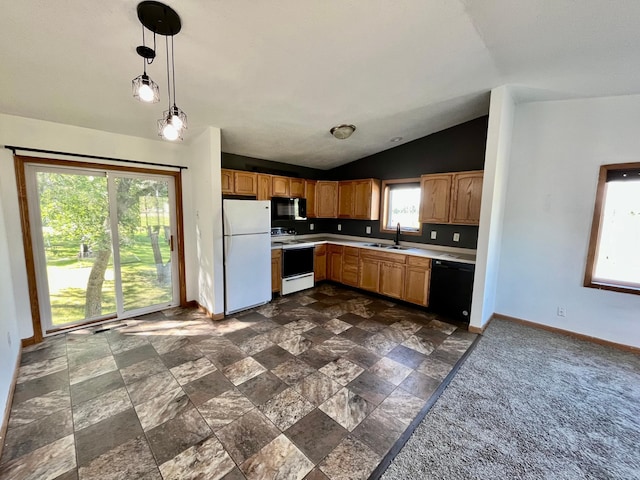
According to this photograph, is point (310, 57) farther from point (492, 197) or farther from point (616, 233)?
point (616, 233)

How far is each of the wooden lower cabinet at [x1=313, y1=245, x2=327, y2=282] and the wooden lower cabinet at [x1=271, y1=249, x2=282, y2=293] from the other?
84 cm

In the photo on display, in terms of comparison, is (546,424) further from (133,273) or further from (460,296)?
(133,273)

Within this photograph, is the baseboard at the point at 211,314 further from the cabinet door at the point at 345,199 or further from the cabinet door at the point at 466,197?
the cabinet door at the point at 466,197

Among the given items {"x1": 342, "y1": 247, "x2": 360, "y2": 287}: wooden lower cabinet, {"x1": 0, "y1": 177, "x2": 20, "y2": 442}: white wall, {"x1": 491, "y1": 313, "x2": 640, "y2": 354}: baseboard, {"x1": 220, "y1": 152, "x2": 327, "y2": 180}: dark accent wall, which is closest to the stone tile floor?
{"x1": 0, "y1": 177, "x2": 20, "y2": 442}: white wall

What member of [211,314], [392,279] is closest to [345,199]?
[392,279]

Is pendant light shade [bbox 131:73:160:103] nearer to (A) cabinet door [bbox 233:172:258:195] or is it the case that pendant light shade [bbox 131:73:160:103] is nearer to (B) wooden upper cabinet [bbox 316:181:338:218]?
(A) cabinet door [bbox 233:172:258:195]

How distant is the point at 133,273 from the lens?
364 centimetres

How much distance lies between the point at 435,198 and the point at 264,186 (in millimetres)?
2877

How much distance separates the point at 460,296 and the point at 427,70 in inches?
111

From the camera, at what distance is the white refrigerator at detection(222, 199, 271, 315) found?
3629 mm

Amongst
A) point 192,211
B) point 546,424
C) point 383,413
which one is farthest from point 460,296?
point 192,211

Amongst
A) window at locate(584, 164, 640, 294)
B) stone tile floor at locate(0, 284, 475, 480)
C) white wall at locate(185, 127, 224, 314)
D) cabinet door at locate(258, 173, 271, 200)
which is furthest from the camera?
cabinet door at locate(258, 173, 271, 200)

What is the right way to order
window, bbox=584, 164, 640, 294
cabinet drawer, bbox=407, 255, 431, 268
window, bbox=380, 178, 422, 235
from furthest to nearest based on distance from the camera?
window, bbox=380, 178, 422, 235 < cabinet drawer, bbox=407, 255, 431, 268 < window, bbox=584, 164, 640, 294

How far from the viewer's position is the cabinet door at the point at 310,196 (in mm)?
5254
